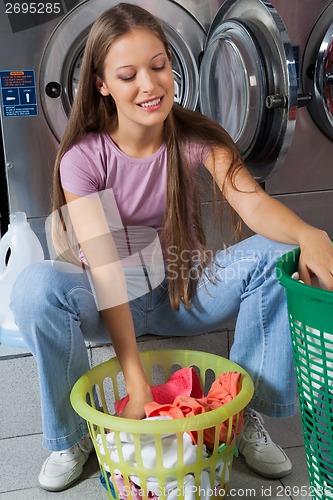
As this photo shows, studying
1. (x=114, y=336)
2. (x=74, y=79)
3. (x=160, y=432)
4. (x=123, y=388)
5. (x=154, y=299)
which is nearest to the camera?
(x=160, y=432)

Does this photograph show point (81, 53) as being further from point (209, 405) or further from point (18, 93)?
point (209, 405)

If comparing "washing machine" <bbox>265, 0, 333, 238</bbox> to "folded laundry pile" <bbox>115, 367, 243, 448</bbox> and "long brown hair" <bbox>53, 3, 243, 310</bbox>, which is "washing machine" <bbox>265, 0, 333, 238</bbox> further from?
"folded laundry pile" <bbox>115, 367, 243, 448</bbox>

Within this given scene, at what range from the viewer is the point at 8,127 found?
2006mm

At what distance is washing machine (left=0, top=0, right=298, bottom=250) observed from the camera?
188cm

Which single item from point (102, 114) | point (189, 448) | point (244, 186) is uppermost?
point (102, 114)

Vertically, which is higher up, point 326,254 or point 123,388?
point 326,254

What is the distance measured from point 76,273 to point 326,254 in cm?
51

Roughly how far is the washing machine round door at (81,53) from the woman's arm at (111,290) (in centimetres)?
65

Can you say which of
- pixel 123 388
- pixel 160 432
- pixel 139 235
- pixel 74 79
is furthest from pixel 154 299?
pixel 74 79

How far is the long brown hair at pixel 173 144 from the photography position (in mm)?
1469

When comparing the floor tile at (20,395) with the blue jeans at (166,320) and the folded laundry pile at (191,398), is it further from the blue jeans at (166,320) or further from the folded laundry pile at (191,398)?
the folded laundry pile at (191,398)

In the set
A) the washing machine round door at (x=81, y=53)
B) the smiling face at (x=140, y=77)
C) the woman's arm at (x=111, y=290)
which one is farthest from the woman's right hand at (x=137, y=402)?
the washing machine round door at (x=81, y=53)

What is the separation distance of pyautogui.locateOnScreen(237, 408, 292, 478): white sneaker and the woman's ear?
0.73 metres

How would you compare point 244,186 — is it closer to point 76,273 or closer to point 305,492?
point 76,273
